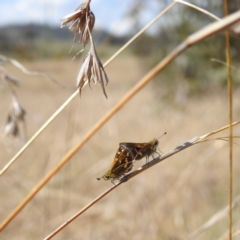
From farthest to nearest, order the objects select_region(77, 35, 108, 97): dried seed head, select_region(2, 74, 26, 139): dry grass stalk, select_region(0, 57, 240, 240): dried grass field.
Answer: select_region(0, 57, 240, 240): dried grass field → select_region(2, 74, 26, 139): dry grass stalk → select_region(77, 35, 108, 97): dried seed head

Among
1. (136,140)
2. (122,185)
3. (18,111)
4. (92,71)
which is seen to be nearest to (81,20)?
(92,71)

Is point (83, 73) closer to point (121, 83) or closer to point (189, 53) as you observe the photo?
point (189, 53)

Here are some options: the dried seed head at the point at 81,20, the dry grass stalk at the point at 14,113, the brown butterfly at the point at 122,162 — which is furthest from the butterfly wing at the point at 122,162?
the dry grass stalk at the point at 14,113

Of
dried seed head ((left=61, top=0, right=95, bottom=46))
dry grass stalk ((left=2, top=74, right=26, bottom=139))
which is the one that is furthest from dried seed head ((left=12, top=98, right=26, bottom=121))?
dried seed head ((left=61, top=0, right=95, bottom=46))

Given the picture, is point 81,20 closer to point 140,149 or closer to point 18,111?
point 140,149

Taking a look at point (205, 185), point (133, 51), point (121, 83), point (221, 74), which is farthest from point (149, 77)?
point (121, 83)

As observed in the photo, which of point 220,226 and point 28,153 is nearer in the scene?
point 220,226

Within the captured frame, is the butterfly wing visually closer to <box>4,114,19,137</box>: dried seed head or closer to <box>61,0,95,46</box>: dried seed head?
<box>61,0,95,46</box>: dried seed head
